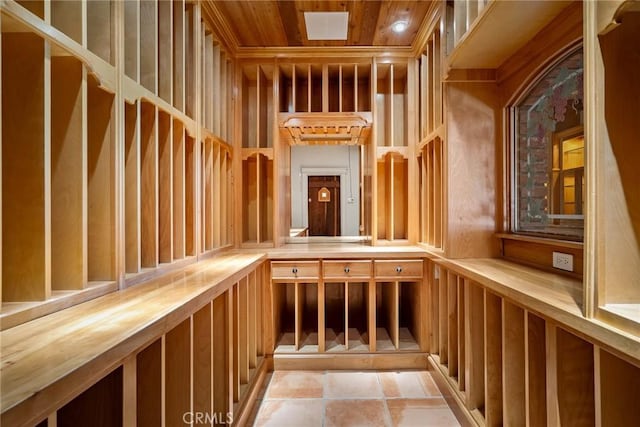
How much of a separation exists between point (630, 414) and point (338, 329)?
2.16m

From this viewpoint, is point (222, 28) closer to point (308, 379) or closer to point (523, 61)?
point (523, 61)

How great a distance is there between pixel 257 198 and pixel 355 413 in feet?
5.46

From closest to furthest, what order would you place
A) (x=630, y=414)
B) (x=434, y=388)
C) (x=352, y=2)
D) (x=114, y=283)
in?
(x=630, y=414), (x=114, y=283), (x=352, y=2), (x=434, y=388)

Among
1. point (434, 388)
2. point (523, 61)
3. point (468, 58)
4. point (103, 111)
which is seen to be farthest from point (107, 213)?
point (434, 388)

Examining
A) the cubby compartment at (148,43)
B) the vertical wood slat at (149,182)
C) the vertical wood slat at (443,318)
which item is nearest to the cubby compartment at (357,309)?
the vertical wood slat at (443,318)

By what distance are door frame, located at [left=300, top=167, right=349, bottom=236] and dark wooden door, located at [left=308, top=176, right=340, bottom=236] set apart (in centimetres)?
6

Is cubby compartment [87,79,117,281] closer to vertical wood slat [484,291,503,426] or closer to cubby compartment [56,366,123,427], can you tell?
cubby compartment [56,366,123,427]

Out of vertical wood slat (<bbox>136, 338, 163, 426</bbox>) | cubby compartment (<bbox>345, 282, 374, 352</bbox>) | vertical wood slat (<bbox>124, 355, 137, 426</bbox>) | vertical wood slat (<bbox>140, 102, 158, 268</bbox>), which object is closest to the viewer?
vertical wood slat (<bbox>124, 355, 137, 426</bbox>)

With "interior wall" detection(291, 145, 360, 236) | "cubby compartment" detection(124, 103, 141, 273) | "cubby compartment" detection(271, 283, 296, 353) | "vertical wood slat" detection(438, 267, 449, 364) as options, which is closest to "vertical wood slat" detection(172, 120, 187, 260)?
"cubby compartment" detection(124, 103, 141, 273)

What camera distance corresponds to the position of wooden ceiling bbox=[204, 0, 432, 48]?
2137 millimetres

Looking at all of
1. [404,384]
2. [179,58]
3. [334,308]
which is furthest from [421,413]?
[179,58]

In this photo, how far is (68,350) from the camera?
28.3 inches

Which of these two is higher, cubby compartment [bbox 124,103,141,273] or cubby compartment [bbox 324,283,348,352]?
cubby compartment [bbox 124,103,141,273]

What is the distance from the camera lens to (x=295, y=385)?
7.57 ft
